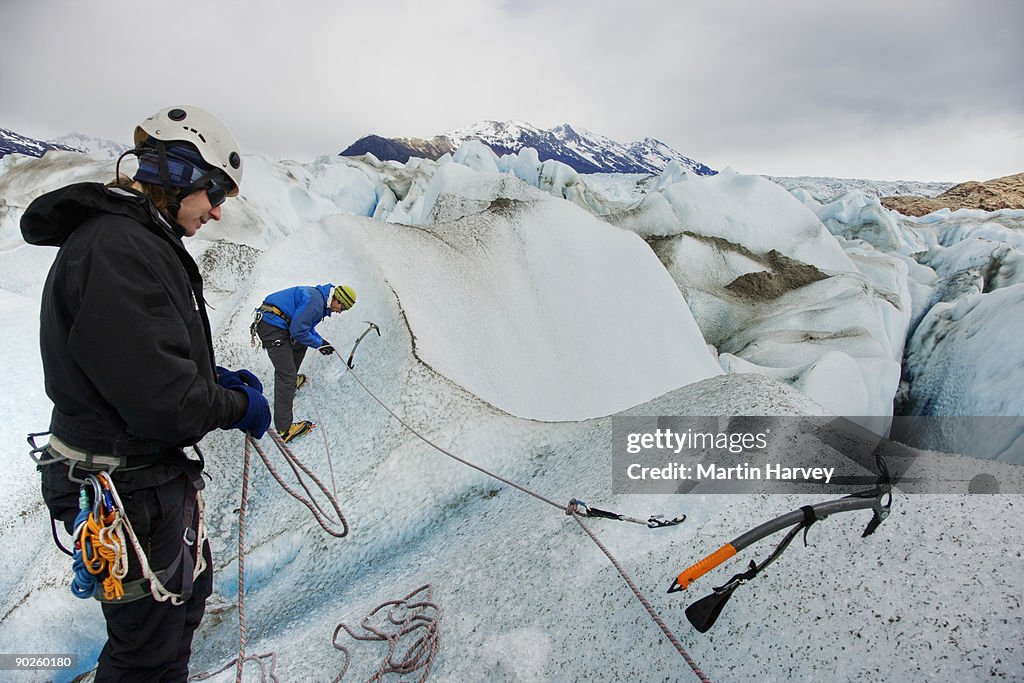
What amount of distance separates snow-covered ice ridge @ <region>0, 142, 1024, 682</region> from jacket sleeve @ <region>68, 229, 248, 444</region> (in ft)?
4.86

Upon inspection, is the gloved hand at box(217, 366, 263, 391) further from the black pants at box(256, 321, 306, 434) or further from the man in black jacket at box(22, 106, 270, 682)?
the black pants at box(256, 321, 306, 434)

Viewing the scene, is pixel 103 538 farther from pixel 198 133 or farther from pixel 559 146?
pixel 559 146

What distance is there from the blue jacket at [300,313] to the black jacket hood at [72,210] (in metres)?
2.47

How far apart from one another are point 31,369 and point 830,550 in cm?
574

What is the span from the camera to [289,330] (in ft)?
13.2

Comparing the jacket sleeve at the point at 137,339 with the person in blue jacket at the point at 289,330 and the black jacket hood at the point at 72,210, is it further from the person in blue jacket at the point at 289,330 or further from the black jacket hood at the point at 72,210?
the person in blue jacket at the point at 289,330

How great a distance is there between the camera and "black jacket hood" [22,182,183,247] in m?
1.39

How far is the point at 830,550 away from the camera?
191 centimetres

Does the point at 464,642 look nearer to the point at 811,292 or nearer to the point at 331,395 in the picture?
the point at 331,395

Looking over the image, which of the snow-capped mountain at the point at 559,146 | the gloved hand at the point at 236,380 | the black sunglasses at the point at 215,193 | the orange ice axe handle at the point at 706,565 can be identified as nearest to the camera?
the orange ice axe handle at the point at 706,565

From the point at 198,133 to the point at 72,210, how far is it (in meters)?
0.43

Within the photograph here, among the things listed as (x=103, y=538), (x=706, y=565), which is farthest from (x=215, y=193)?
(x=706, y=565)

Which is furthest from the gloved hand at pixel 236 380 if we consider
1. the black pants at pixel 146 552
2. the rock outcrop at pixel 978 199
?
the rock outcrop at pixel 978 199

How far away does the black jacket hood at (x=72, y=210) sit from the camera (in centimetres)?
139
